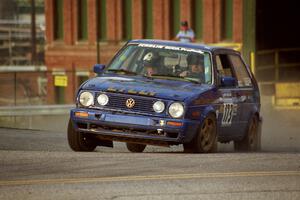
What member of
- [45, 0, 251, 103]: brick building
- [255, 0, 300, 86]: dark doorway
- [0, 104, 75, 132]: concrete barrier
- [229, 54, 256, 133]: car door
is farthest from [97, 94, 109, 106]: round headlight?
[45, 0, 251, 103]: brick building

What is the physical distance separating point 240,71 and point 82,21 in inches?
909

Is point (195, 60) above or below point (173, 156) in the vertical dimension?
above

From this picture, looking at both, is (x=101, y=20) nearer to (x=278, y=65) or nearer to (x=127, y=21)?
(x=127, y=21)

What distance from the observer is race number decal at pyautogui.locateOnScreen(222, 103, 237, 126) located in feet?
54.1

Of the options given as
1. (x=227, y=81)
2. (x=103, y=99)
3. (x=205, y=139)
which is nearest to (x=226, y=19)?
(x=227, y=81)

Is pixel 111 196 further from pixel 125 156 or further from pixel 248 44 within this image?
pixel 248 44

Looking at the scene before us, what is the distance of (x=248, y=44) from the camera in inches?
1258

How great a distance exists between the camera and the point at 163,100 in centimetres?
1512

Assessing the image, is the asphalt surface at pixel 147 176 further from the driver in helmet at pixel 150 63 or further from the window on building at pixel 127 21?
the window on building at pixel 127 21

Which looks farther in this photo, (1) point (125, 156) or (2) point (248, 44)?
(2) point (248, 44)

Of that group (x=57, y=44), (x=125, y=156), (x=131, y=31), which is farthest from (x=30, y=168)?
(x=57, y=44)

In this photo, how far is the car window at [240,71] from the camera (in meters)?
17.4

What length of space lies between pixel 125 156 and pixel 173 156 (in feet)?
1.95

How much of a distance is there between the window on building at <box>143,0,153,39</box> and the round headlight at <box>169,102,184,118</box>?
2320 cm
